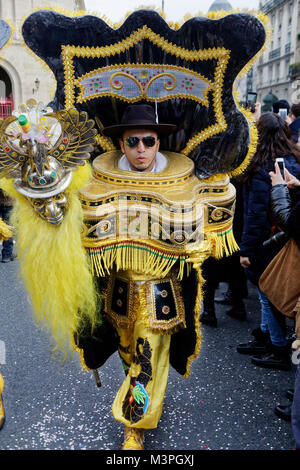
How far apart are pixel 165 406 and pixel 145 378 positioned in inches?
24.3

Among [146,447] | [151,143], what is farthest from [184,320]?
[151,143]

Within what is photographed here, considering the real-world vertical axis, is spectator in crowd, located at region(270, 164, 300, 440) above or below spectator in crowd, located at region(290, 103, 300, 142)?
below

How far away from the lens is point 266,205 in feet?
9.78

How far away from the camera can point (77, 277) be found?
1.90 m

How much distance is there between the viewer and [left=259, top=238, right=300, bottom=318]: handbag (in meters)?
2.17

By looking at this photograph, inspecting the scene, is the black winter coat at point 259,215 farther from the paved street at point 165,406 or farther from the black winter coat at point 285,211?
the paved street at point 165,406

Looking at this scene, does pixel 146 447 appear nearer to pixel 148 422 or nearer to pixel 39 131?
pixel 148 422

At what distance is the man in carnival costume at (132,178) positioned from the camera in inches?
71.0

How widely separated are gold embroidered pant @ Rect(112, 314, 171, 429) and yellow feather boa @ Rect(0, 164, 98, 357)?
365 millimetres

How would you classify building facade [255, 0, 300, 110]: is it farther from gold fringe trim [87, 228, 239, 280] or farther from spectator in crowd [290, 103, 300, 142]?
gold fringe trim [87, 228, 239, 280]

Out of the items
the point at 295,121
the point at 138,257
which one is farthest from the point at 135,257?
the point at 295,121

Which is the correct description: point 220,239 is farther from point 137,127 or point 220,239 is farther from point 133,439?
point 133,439

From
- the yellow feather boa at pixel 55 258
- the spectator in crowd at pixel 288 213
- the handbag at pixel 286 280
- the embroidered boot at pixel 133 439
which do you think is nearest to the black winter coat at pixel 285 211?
the spectator in crowd at pixel 288 213

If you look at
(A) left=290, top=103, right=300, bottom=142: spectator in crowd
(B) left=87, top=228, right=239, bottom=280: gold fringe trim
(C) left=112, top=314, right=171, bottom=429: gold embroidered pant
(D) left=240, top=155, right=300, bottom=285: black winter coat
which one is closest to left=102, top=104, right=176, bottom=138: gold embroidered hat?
(B) left=87, top=228, right=239, bottom=280: gold fringe trim
